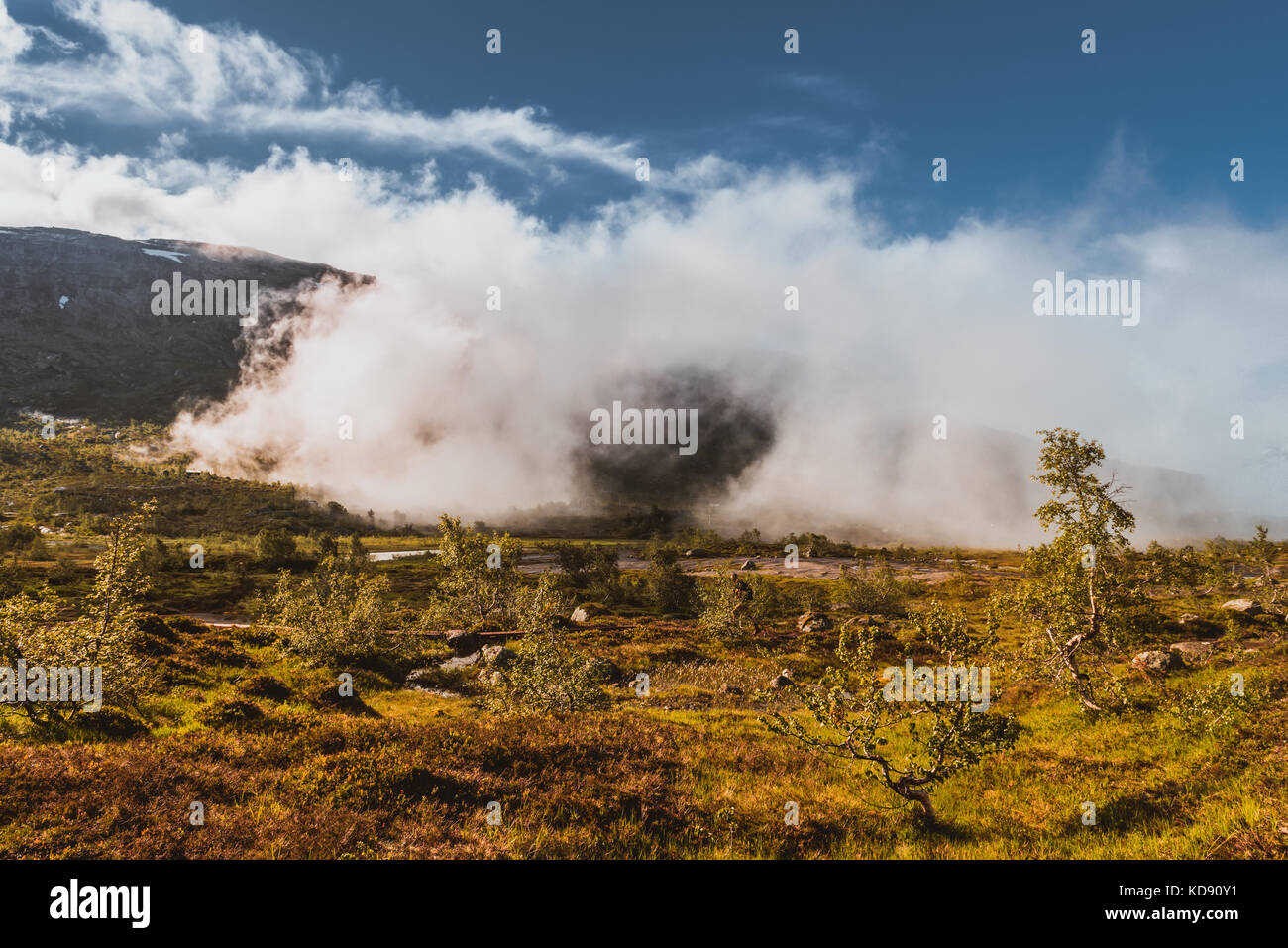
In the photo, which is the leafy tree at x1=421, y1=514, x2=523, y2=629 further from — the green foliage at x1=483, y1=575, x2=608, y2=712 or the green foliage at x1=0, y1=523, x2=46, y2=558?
the green foliage at x1=0, y1=523, x2=46, y2=558

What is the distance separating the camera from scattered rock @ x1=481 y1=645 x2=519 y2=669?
135 ft

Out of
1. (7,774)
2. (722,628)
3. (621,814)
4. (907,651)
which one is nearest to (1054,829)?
(621,814)

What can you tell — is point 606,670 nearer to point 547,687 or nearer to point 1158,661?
point 547,687

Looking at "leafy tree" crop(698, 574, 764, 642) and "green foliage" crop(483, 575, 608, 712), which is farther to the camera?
"leafy tree" crop(698, 574, 764, 642)

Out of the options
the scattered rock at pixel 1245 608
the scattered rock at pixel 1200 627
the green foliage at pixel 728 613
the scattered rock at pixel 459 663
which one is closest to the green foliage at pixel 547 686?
the scattered rock at pixel 459 663

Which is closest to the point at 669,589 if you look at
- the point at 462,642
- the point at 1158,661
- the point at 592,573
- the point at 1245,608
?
the point at 592,573

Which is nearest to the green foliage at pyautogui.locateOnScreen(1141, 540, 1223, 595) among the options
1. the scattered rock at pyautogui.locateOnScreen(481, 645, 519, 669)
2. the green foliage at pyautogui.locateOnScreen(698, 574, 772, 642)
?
the scattered rock at pyautogui.locateOnScreen(481, 645, 519, 669)

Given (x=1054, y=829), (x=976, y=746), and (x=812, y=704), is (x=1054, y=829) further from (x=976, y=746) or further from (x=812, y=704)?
(x=812, y=704)

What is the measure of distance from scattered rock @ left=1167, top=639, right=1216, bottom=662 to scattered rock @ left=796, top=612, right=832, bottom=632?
107 feet

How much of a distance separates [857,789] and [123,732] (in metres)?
25.4

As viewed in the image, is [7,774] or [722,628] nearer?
[7,774]

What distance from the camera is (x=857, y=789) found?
17.1 meters

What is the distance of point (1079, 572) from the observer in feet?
76.2

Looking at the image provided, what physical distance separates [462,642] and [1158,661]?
52.4 metres
